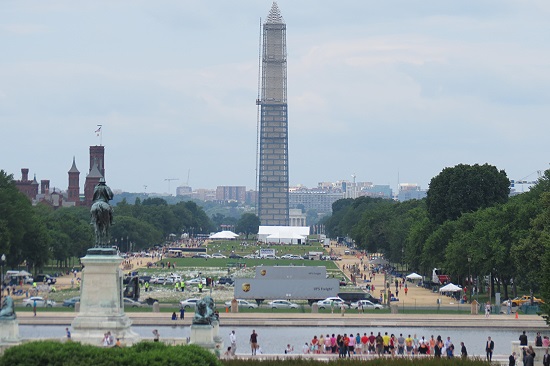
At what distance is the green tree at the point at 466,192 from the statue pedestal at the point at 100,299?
8952 cm

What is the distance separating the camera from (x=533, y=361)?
4972cm

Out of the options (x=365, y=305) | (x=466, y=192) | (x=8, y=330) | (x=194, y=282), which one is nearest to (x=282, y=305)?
(x=365, y=305)

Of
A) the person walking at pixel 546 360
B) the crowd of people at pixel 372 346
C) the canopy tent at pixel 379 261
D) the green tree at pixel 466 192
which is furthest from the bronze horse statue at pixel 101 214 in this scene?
the canopy tent at pixel 379 261

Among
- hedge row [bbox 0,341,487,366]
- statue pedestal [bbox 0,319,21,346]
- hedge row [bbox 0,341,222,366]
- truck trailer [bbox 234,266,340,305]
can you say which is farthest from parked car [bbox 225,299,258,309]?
hedge row [bbox 0,341,222,366]

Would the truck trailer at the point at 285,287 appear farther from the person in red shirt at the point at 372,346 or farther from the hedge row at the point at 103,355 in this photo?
the hedge row at the point at 103,355

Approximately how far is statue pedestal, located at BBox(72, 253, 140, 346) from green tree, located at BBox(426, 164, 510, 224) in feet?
294

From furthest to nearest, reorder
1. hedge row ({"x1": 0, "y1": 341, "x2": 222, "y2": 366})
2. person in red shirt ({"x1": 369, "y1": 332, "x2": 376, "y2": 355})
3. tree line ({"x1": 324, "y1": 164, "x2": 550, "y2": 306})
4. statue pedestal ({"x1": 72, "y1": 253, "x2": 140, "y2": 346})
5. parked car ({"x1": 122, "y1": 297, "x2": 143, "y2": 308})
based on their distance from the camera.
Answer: parked car ({"x1": 122, "y1": 297, "x2": 143, "y2": 308}), tree line ({"x1": 324, "y1": 164, "x2": 550, "y2": 306}), person in red shirt ({"x1": 369, "y1": 332, "x2": 376, "y2": 355}), statue pedestal ({"x1": 72, "y1": 253, "x2": 140, "y2": 346}), hedge row ({"x1": 0, "y1": 341, "x2": 222, "y2": 366})

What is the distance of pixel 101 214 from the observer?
47906mm

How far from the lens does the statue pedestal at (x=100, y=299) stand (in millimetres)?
46656

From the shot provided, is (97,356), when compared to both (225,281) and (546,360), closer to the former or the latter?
(546,360)

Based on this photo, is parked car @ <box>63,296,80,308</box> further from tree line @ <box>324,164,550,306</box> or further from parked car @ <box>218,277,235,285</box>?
parked car @ <box>218,277,235,285</box>

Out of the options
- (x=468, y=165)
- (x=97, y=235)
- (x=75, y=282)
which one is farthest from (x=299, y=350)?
(x=468, y=165)

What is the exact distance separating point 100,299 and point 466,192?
A: 93.0 metres

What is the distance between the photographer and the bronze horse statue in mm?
47875
